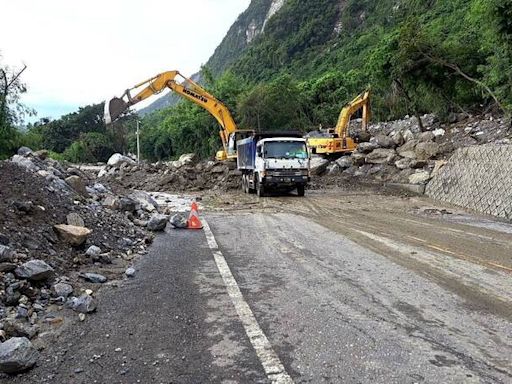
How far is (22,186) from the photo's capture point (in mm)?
9320

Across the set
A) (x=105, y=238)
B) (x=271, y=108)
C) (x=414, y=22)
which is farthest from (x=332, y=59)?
(x=105, y=238)

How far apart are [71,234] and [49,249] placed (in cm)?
67

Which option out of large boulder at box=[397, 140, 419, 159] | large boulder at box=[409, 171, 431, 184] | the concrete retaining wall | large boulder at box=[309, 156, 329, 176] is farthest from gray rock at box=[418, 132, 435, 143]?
the concrete retaining wall

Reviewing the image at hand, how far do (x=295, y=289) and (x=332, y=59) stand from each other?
371ft

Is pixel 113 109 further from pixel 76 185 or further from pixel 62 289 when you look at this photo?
pixel 62 289

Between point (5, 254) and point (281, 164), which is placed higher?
point (281, 164)

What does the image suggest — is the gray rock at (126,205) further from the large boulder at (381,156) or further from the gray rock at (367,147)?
the gray rock at (367,147)

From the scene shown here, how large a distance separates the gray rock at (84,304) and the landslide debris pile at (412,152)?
17.6 m

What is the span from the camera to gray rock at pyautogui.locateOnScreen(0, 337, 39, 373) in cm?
406

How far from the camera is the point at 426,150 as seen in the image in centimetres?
2389

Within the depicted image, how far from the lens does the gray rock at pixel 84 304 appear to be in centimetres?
563

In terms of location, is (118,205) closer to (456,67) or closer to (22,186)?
(22,186)

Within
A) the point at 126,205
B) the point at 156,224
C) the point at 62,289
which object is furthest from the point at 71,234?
the point at 126,205

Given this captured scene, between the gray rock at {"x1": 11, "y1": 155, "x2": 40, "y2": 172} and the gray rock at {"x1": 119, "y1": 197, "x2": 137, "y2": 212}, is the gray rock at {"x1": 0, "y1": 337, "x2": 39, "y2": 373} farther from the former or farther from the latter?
the gray rock at {"x1": 119, "y1": 197, "x2": 137, "y2": 212}
